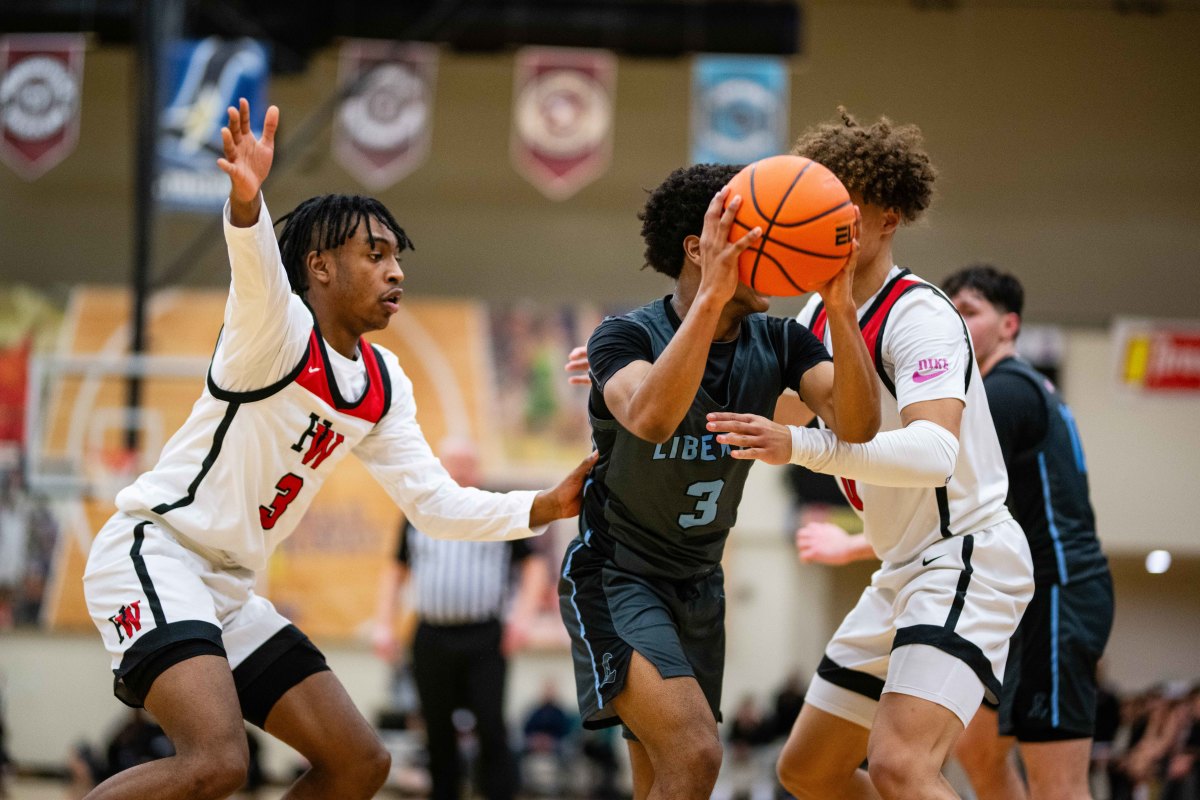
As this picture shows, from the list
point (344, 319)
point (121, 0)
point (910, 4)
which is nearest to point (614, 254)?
point (910, 4)

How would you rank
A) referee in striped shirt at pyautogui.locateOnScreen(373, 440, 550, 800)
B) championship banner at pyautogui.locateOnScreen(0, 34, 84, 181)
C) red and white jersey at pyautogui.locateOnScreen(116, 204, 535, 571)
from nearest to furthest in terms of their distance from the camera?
red and white jersey at pyautogui.locateOnScreen(116, 204, 535, 571) → referee in striped shirt at pyautogui.locateOnScreen(373, 440, 550, 800) → championship banner at pyautogui.locateOnScreen(0, 34, 84, 181)

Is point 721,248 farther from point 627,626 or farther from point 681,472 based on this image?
point 627,626

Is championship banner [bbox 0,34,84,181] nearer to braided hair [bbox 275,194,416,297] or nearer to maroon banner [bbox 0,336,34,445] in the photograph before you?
maroon banner [bbox 0,336,34,445]

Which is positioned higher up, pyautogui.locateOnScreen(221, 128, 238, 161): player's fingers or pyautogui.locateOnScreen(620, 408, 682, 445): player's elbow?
pyautogui.locateOnScreen(221, 128, 238, 161): player's fingers

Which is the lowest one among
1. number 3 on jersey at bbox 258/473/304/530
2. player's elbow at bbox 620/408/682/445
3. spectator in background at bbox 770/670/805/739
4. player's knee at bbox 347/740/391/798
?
spectator in background at bbox 770/670/805/739

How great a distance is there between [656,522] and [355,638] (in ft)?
33.1

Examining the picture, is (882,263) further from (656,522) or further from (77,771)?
(77,771)

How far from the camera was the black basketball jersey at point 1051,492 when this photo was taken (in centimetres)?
481

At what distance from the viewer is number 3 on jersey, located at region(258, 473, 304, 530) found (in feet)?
13.0

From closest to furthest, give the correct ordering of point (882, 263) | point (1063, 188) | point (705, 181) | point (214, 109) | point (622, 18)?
point (705, 181)
point (882, 263)
point (214, 109)
point (622, 18)
point (1063, 188)

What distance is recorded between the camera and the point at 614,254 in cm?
1605

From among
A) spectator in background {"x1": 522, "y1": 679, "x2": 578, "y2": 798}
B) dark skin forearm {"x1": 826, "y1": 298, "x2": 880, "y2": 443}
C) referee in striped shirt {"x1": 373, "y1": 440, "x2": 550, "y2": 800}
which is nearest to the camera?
dark skin forearm {"x1": 826, "y1": 298, "x2": 880, "y2": 443}

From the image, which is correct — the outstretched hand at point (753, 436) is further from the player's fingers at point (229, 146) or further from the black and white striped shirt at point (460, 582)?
the black and white striped shirt at point (460, 582)

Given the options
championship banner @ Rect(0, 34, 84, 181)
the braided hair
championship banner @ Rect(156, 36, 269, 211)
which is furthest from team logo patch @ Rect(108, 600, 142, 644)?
championship banner @ Rect(0, 34, 84, 181)
